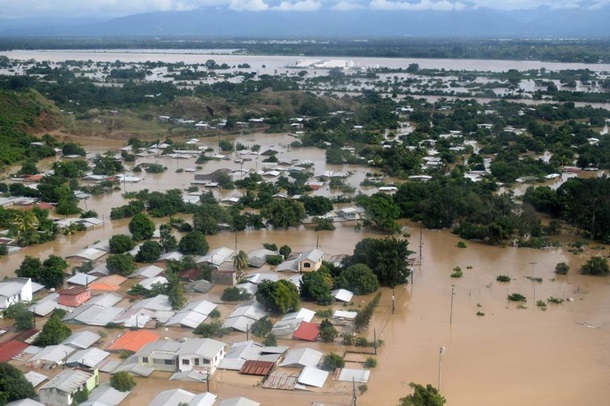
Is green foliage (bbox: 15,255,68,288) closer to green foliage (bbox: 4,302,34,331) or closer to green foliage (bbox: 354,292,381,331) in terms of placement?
green foliage (bbox: 4,302,34,331)

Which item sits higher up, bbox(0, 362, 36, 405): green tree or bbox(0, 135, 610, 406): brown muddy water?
bbox(0, 362, 36, 405): green tree

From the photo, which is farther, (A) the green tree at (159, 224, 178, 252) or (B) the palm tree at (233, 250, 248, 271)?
(A) the green tree at (159, 224, 178, 252)

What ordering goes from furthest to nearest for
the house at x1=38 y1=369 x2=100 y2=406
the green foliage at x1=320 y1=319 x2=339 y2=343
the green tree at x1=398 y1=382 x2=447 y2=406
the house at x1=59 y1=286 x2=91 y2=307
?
1. the house at x1=59 y1=286 x2=91 y2=307
2. the green foliage at x1=320 y1=319 x2=339 y2=343
3. the house at x1=38 y1=369 x2=100 y2=406
4. the green tree at x1=398 y1=382 x2=447 y2=406

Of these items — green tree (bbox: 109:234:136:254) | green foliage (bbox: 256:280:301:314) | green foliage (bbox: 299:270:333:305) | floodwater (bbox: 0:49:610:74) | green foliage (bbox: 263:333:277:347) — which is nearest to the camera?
green foliage (bbox: 263:333:277:347)

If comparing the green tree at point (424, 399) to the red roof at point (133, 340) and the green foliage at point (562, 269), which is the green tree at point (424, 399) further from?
the green foliage at point (562, 269)

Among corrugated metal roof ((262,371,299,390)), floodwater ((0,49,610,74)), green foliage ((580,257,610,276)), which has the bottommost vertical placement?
corrugated metal roof ((262,371,299,390))

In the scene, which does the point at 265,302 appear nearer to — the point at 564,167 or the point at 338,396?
the point at 338,396

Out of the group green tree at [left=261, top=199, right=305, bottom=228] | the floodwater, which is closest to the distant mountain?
the floodwater
